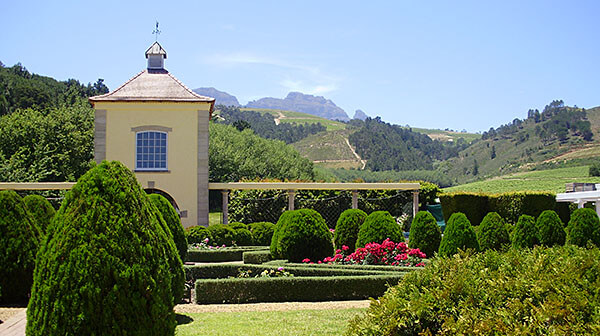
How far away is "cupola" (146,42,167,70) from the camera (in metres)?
23.8

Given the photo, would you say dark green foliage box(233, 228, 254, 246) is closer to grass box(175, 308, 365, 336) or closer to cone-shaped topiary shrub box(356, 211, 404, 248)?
cone-shaped topiary shrub box(356, 211, 404, 248)

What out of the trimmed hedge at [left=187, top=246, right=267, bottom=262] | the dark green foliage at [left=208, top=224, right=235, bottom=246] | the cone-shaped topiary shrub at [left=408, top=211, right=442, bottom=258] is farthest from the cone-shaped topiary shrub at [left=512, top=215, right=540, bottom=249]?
the dark green foliage at [left=208, top=224, right=235, bottom=246]

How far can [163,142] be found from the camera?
22.0 m

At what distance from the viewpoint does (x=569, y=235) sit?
1717 centimetres

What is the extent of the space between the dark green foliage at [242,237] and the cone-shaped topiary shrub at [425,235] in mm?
5955

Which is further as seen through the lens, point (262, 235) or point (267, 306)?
point (262, 235)

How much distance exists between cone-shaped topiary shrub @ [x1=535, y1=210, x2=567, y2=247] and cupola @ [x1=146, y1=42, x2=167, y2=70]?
54.0ft

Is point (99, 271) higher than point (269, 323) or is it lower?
higher

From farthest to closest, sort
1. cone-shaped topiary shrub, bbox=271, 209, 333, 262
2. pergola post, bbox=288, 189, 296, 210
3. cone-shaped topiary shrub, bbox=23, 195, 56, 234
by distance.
A: pergola post, bbox=288, 189, 296, 210
cone-shaped topiary shrub, bbox=271, 209, 333, 262
cone-shaped topiary shrub, bbox=23, 195, 56, 234

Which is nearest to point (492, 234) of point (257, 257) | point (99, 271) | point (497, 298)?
point (257, 257)

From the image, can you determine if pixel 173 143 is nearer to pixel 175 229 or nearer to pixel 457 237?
pixel 175 229

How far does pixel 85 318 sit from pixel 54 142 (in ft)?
113

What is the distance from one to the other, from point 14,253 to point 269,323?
4.79 m

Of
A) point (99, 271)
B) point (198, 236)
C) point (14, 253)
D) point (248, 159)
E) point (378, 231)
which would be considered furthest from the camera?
point (248, 159)
